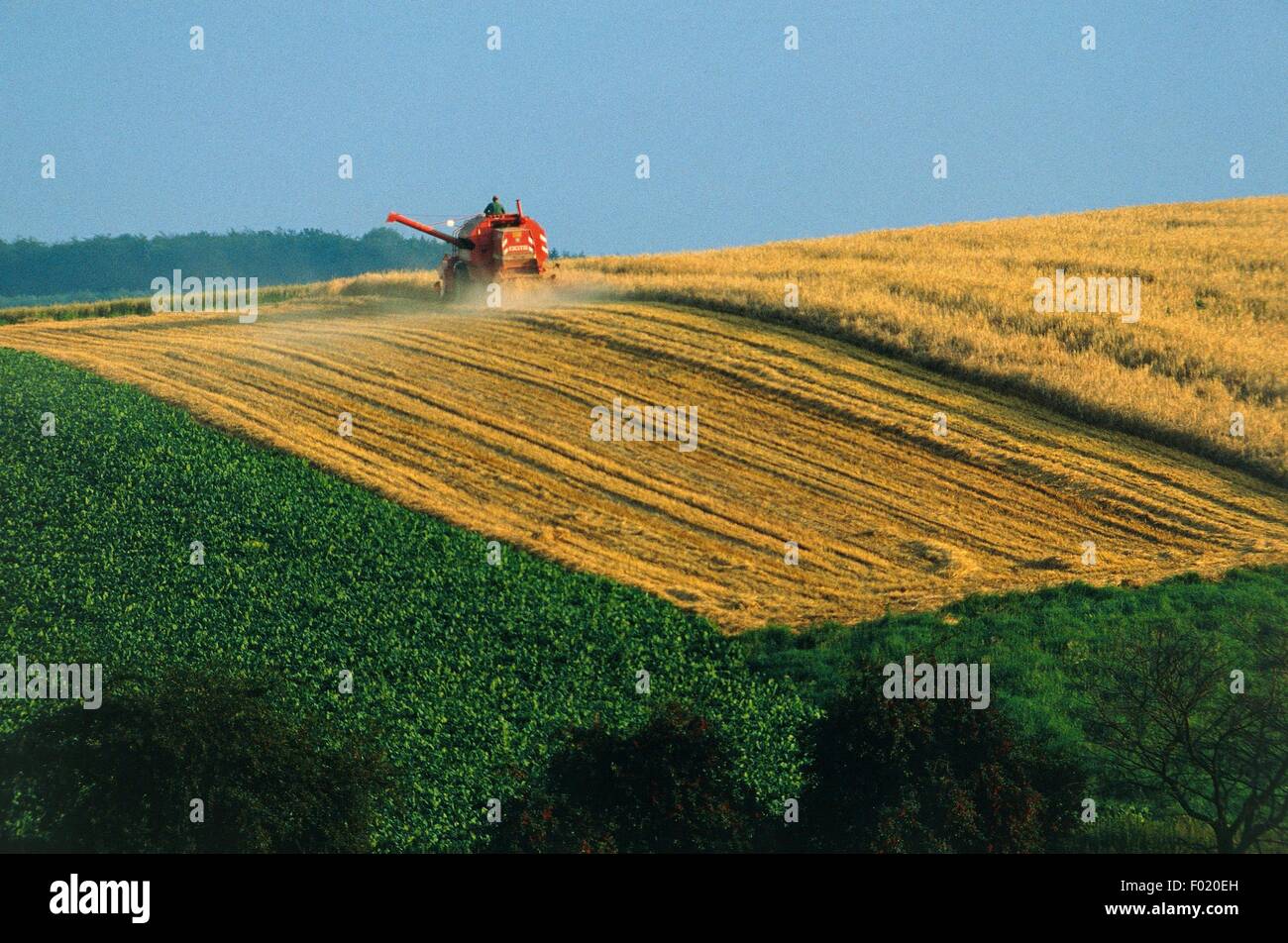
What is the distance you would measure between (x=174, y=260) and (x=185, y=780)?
10880 cm

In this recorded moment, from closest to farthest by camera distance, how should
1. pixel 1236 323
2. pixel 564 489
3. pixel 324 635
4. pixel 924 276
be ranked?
pixel 324 635 → pixel 564 489 → pixel 1236 323 → pixel 924 276

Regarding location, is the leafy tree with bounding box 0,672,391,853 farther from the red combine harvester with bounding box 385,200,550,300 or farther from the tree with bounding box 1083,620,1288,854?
the red combine harvester with bounding box 385,200,550,300

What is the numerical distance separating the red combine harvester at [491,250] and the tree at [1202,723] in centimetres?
2545

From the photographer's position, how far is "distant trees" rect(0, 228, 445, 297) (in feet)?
371

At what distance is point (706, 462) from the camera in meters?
30.4

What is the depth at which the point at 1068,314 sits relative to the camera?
38875mm

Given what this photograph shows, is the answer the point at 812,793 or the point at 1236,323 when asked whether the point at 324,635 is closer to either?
the point at 812,793

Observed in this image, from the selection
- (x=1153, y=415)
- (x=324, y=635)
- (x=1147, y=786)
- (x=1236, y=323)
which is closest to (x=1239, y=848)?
(x=1147, y=786)

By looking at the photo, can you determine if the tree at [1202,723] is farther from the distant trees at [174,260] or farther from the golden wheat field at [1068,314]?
the distant trees at [174,260]

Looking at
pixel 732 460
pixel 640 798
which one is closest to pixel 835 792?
pixel 640 798

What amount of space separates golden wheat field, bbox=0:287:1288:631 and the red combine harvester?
278 centimetres

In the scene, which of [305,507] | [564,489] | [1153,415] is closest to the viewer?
[305,507]

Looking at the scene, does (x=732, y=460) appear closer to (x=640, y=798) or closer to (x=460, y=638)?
(x=460, y=638)

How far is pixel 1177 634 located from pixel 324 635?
14.0 metres
